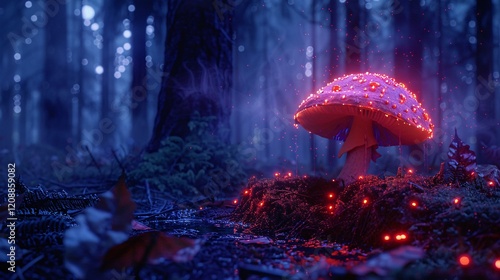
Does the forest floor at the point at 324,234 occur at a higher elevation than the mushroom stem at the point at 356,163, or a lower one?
lower

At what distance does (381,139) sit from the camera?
4.24 metres

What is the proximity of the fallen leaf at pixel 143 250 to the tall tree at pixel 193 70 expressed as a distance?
13.1 feet

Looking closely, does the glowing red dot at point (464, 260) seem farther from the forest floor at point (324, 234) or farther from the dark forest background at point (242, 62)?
the dark forest background at point (242, 62)

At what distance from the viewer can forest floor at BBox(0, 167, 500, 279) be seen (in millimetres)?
1562

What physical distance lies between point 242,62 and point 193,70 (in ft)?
48.1

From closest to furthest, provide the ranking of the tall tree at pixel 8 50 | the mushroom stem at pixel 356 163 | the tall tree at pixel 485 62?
the mushroom stem at pixel 356 163 → the tall tree at pixel 485 62 → the tall tree at pixel 8 50

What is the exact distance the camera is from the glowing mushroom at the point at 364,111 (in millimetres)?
3062

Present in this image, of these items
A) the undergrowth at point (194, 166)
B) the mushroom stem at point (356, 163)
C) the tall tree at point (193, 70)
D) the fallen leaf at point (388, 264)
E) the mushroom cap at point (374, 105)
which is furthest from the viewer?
the tall tree at point (193, 70)

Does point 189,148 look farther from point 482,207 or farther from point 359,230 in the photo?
point 482,207

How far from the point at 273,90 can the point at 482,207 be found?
19.1 meters

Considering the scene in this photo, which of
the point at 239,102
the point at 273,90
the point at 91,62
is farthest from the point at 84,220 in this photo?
the point at 91,62

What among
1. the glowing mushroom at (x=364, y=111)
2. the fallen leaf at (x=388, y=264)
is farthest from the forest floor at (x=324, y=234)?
the glowing mushroom at (x=364, y=111)

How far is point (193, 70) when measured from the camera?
5746mm

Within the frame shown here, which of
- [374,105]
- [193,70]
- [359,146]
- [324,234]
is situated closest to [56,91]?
[193,70]
